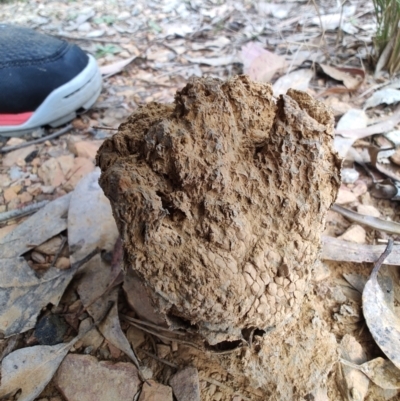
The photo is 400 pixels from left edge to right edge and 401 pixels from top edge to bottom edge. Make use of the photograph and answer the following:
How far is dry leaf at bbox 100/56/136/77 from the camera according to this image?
3.12 metres

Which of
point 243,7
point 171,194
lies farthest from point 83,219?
point 243,7

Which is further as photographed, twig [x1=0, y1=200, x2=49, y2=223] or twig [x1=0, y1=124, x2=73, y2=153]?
twig [x1=0, y1=124, x2=73, y2=153]

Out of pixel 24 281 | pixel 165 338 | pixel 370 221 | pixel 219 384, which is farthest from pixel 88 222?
pixel 370 221

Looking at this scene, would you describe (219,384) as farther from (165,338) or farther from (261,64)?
(261,64)

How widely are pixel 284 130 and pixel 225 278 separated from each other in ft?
1.46

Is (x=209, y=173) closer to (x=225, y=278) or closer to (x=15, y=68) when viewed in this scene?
(x=225, y=278)

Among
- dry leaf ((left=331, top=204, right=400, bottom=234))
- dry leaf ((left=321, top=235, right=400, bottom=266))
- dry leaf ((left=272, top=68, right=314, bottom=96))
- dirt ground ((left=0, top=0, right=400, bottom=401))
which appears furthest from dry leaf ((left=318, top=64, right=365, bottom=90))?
dry leaf ((left=321, top=235, right=400, bottom=266))

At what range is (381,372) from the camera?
1329 millimetres

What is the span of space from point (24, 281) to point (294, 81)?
2.07m

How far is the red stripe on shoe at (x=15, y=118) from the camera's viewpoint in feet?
8.06

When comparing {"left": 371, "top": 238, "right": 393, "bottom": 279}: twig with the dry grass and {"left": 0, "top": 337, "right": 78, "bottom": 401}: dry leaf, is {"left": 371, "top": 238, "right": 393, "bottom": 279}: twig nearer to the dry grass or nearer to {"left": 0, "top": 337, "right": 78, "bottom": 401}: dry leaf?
{"left": 0, "top": 337, "right": 78, "bottom": 401}: dry leaf

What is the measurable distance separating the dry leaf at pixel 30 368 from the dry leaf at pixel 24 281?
4.1 inches

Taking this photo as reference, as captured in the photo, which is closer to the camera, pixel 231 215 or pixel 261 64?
pixel 231 215

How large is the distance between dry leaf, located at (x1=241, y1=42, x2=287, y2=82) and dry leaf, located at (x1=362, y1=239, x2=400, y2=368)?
1618 millimetres
